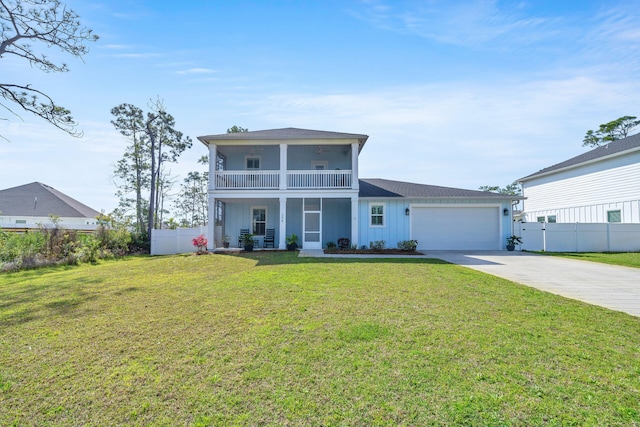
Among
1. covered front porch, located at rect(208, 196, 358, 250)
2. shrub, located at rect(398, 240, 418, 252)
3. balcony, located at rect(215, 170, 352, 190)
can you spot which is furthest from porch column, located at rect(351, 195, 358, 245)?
shrub, located at rect(398, 240, 418, 252)

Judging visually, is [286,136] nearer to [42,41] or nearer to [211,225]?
[211,225]

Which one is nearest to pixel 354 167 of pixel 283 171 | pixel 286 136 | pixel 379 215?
pixel 379 215

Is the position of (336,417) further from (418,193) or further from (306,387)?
(418,193)

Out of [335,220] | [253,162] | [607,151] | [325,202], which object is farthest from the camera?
[607,151]

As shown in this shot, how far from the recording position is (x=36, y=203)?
24047mm

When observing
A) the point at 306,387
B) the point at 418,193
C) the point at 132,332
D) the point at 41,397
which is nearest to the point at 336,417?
the point at 306,387

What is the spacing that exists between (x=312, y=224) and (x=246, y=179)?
416cm

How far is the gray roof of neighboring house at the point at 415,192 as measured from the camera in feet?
50.6

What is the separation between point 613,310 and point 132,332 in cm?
768

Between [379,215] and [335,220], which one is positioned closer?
[379,215]

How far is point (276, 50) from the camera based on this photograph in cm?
1036

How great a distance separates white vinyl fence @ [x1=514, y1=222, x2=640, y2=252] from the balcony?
10236 millimetres

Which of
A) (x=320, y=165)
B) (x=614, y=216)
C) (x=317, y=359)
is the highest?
(x=320, y=165)

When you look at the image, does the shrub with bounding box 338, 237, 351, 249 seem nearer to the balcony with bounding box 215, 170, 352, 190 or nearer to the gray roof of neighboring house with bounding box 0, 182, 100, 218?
the balcony with bounding box 215, 170, 352, 190
